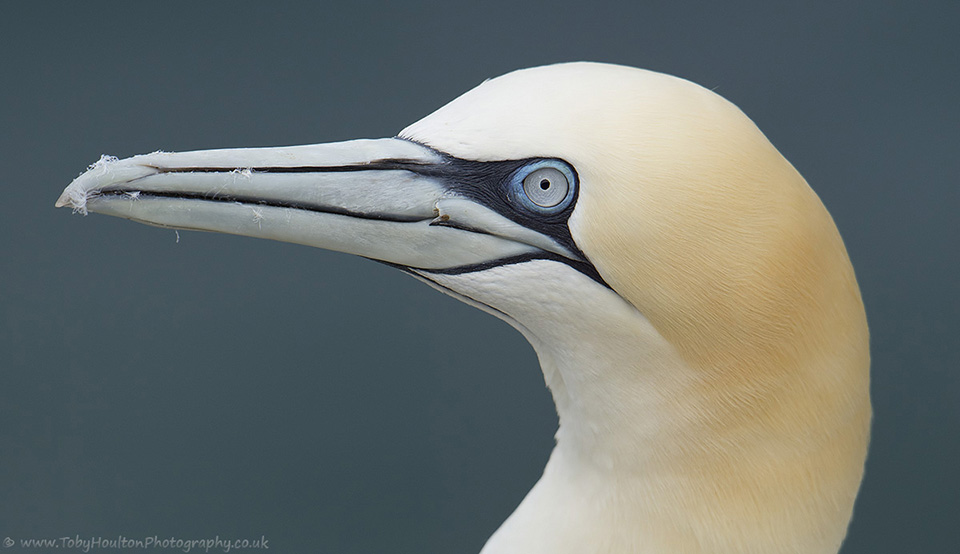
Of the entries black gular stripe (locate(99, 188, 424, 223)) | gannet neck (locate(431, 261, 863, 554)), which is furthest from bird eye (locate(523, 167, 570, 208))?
black gular stripe (locate(99, 188, 424, 223))

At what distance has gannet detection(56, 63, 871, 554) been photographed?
1.75 m

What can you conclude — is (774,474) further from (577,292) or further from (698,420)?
(577,292)

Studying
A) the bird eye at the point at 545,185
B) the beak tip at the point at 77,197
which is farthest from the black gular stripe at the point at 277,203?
the bird eye at the point at 545,185

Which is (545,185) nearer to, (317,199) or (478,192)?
(478,192)

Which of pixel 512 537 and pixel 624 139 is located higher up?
pixel 624 139

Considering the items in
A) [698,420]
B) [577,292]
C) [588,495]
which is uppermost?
[577,292]

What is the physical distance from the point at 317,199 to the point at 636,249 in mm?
655

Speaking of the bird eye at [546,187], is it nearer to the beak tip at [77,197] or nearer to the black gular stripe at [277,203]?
the black gular stripe at [277,203]

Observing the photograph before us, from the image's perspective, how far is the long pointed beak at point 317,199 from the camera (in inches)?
72.7

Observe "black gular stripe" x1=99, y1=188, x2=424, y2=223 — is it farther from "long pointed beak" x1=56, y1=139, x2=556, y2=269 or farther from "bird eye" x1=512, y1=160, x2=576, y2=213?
"bird eye" x1=512, y1=160, x2=576, y2=213

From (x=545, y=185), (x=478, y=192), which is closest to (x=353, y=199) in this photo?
(x=478, y=192)

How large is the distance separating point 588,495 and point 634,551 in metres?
0.16

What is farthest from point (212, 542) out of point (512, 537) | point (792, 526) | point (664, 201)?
point (664, 201)

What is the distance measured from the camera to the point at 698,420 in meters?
1.94
